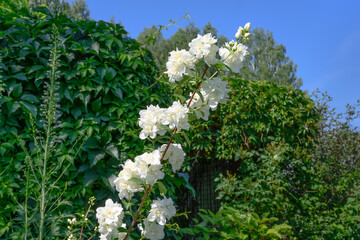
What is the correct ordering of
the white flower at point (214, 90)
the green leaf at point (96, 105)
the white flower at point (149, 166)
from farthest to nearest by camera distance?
the green leaf at point (96, 105)
the white flower at point (214, 90)
the white flower at point (149, 166)

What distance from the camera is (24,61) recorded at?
8.21 ft

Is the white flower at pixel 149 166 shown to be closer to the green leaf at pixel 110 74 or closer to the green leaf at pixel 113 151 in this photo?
the green leaf at pixel 113 151

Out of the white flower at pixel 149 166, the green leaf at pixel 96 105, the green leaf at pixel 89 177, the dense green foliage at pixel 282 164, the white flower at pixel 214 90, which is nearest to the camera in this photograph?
the white flower at pixel 149 166

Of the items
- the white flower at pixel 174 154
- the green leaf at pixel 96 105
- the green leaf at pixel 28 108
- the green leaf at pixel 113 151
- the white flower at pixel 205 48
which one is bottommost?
the white flower at pixel 174 154

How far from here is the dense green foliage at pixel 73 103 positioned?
92.8 inches

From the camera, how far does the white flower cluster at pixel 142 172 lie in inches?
60.2

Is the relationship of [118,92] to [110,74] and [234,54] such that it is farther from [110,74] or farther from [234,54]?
[234,54]

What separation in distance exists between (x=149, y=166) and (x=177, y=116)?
27 cm

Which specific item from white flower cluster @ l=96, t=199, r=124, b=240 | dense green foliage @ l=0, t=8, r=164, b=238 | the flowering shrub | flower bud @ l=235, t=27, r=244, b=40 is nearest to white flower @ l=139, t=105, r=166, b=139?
the flowering shrub

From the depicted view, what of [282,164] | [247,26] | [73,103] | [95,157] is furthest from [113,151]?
[282,164]

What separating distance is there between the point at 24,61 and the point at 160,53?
607 inches

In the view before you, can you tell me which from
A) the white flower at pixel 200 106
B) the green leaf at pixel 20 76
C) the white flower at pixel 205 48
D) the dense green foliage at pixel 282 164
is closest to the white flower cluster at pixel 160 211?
the white flower at pixel 200 106

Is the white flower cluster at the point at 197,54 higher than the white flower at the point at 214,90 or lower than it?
higher

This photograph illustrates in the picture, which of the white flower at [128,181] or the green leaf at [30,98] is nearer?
the white flower at [128,181]
